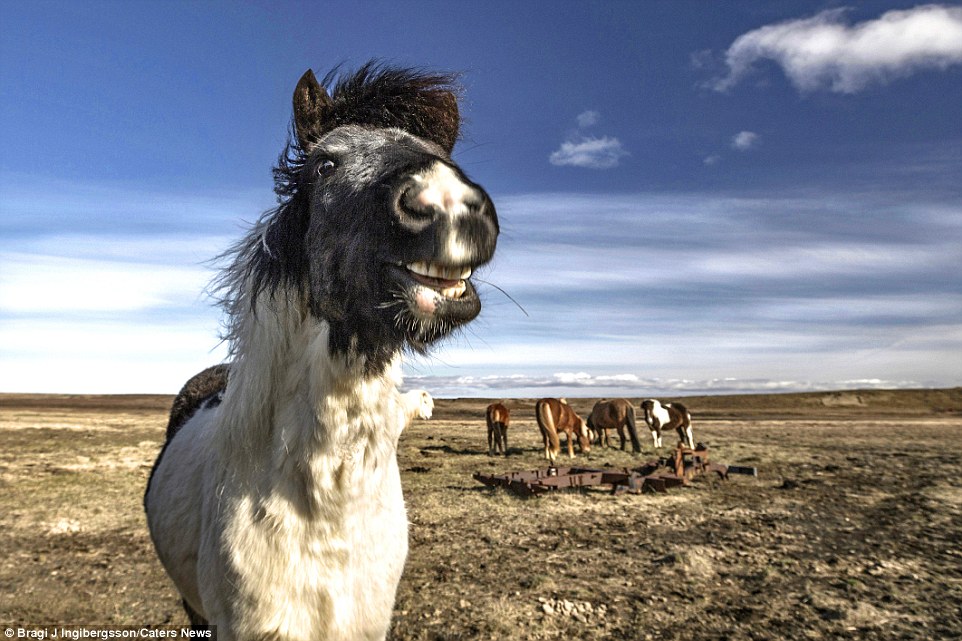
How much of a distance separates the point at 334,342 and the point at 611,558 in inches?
241

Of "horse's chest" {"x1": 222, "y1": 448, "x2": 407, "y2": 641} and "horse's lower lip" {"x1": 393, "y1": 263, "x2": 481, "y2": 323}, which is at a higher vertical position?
"horse's lower lip" {"x1": 393, "y1": 263, "x2": 481, "y2": 323}

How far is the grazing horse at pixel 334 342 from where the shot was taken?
189 cm

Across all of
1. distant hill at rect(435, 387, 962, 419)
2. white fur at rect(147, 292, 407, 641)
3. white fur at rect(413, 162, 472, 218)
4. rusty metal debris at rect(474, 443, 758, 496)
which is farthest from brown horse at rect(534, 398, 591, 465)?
distant hill at rect(435, 387, 962, 419)

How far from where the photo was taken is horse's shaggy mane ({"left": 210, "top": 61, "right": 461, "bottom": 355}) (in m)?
2.33

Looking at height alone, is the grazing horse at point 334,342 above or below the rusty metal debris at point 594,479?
above

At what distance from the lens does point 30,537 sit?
8.28 m

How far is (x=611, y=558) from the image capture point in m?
7.11

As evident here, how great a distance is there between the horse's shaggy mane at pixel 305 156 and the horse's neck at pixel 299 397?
0.43 feet

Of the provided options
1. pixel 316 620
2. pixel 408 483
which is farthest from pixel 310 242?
pixel 408 483

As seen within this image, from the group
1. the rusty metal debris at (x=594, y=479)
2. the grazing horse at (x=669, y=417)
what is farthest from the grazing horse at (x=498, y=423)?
the rusty metal debris at (x=594, y=479)

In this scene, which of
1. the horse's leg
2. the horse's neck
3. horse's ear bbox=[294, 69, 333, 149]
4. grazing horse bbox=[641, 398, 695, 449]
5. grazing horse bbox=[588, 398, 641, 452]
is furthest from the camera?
grazing horse bbox=[641, 398, 695, 449]

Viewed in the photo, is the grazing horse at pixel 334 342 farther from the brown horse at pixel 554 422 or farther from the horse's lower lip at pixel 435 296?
the brown horse at pixel 554 422

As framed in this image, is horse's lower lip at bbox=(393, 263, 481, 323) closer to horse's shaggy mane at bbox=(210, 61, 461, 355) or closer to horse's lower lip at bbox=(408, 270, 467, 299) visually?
horse's lower lip at bbox=(408, 270, 467, 299)

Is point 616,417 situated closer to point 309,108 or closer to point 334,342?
point 309,108
